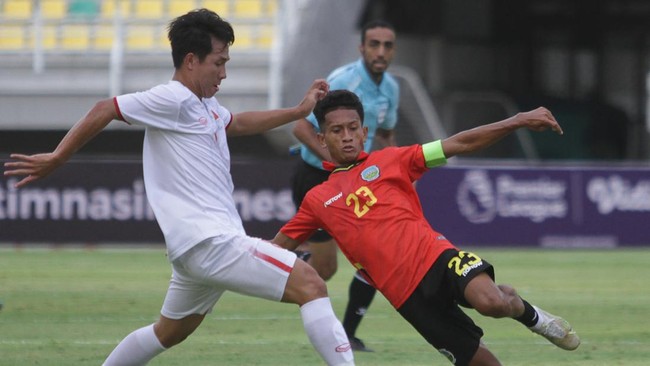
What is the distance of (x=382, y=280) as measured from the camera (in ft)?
21.9

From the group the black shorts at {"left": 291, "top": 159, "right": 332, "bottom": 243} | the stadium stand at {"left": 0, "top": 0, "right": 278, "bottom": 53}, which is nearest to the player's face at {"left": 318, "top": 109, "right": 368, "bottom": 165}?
the black shorts at {"left": 291, "top": 159, "right": 332, "bottom": 243}

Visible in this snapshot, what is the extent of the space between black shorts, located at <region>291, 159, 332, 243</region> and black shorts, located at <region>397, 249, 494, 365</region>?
2953mm

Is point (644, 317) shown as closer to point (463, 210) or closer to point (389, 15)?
point (463, 210)

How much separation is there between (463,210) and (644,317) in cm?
846

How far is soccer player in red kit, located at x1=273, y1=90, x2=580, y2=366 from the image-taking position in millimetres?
6523

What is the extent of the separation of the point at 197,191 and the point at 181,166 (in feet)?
0.47

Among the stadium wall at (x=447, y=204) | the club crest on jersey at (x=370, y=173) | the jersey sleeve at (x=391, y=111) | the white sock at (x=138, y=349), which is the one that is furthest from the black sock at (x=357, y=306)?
the stadium wall at (x=447, y=204)

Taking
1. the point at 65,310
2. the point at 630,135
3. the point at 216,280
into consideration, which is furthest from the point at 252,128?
the point at 630,135

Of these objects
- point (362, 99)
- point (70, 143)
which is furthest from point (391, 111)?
point (70, 143)

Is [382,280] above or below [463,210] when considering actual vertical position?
above

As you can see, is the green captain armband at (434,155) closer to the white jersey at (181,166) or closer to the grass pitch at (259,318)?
the white jersey at (181,166)

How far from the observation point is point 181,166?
20.9 ft

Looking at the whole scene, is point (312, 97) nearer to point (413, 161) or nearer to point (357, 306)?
point (413, 161)

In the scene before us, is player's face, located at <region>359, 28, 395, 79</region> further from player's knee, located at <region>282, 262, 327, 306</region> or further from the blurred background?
the blurred background
